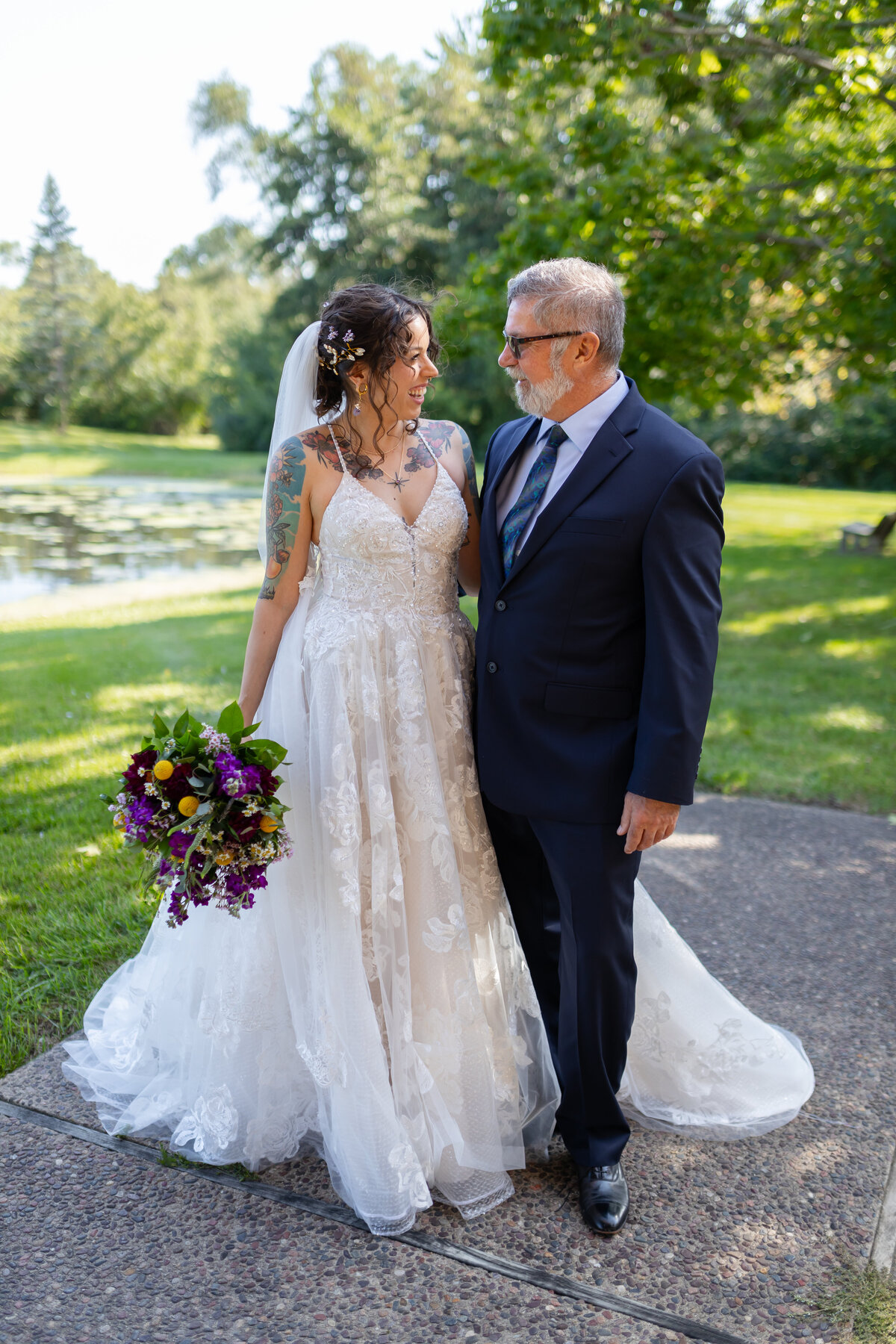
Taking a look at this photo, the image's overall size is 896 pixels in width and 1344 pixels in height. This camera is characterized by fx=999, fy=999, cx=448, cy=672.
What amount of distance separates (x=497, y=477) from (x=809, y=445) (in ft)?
101

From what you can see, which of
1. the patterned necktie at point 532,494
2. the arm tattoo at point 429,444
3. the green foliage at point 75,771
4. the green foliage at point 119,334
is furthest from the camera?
the green foliage at point 119,334

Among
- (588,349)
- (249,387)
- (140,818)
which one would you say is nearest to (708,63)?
(588,349)

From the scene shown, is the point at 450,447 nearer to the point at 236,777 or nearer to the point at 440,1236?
the point at 236,777

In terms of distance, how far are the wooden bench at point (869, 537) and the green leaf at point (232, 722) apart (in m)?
14.7

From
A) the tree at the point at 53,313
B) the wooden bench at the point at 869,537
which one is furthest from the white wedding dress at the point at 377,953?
the tree at the point at 53,313

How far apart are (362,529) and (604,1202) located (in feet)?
6.06

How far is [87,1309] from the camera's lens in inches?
88.2

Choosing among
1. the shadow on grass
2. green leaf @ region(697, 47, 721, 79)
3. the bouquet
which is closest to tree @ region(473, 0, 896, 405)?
green leaf @ region(697, 47, 721, 79)

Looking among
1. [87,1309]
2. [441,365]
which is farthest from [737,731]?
[87,1309]

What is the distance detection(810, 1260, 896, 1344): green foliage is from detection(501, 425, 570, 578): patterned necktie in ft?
6.13

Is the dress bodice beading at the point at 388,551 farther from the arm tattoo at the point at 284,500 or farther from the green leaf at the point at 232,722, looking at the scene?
the green leaf at the point at 232,722

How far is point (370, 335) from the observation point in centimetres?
269

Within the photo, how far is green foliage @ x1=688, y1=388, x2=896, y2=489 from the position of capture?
29.0m

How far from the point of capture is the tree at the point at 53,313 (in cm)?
4531
